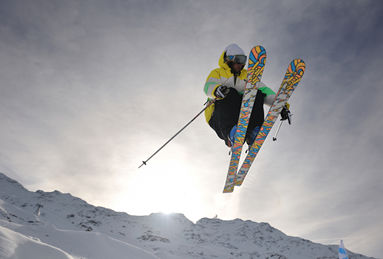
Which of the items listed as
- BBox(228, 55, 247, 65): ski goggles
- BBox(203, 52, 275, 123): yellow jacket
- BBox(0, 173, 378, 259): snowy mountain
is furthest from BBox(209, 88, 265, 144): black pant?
BBox(0, 173, 378, 259): snowy mountain

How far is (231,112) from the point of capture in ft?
13.7

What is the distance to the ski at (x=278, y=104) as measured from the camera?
3.91 m

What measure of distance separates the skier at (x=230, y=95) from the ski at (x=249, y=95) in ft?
0.61

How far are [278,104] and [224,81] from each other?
49.7 inches

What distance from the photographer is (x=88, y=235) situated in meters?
9.13

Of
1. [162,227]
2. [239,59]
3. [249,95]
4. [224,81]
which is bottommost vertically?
[162,227]

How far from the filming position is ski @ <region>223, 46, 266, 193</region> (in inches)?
143

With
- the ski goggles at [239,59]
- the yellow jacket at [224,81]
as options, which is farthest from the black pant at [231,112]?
the ski goggles at [239,59]

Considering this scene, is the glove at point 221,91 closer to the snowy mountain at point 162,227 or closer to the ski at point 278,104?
the ski at point 278,104

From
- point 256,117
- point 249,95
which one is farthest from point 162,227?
point 249,95

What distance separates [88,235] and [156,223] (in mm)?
108399

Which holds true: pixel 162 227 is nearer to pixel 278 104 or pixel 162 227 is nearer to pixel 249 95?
pixel 278 104

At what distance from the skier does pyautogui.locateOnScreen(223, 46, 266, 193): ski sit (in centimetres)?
19

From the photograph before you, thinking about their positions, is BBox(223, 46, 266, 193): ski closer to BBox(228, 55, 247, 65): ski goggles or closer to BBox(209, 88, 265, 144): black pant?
BBox(209, 88, 265, 144): black pant
